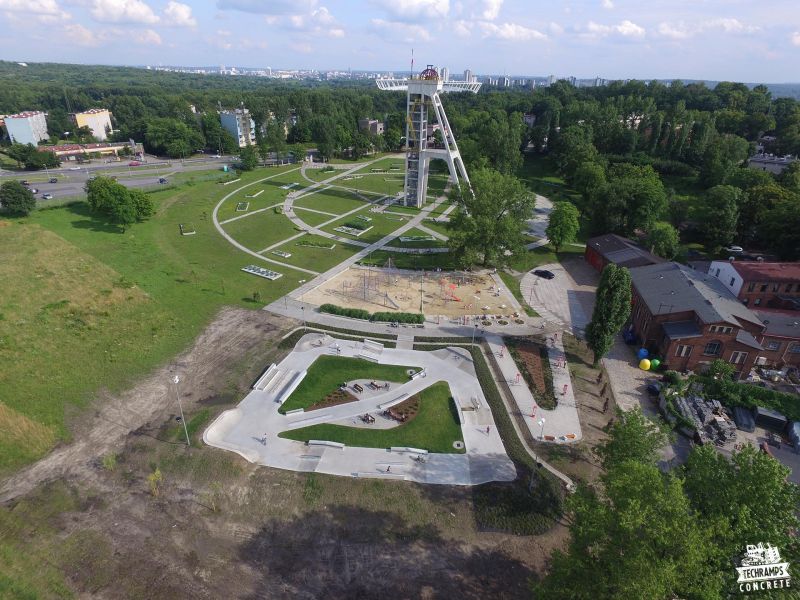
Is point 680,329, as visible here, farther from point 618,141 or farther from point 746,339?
point 618,141

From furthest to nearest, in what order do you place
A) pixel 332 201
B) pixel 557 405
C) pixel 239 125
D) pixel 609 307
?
1. pixel 239 125
2. pixel 332 201
3. pixel 609 307
4. pixel 557 405

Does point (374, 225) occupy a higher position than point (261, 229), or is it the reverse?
point (374, 225)

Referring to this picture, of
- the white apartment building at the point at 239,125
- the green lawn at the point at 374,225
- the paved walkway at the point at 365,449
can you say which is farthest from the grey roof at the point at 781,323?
the white apartment building at the point at 239,125

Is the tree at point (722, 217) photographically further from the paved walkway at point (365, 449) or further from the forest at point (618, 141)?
the paved walkway at point (365, 449)

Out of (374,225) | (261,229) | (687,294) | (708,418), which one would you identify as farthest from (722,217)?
(261,229)

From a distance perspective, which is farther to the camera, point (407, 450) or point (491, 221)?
point (491, 221)

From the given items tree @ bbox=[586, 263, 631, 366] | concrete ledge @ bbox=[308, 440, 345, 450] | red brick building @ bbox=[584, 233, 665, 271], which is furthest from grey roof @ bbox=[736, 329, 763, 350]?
concrete ledge @ bbox=[308, 440, 345, 450]

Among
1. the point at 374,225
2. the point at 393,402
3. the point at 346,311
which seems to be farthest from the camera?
the point at 374,225
